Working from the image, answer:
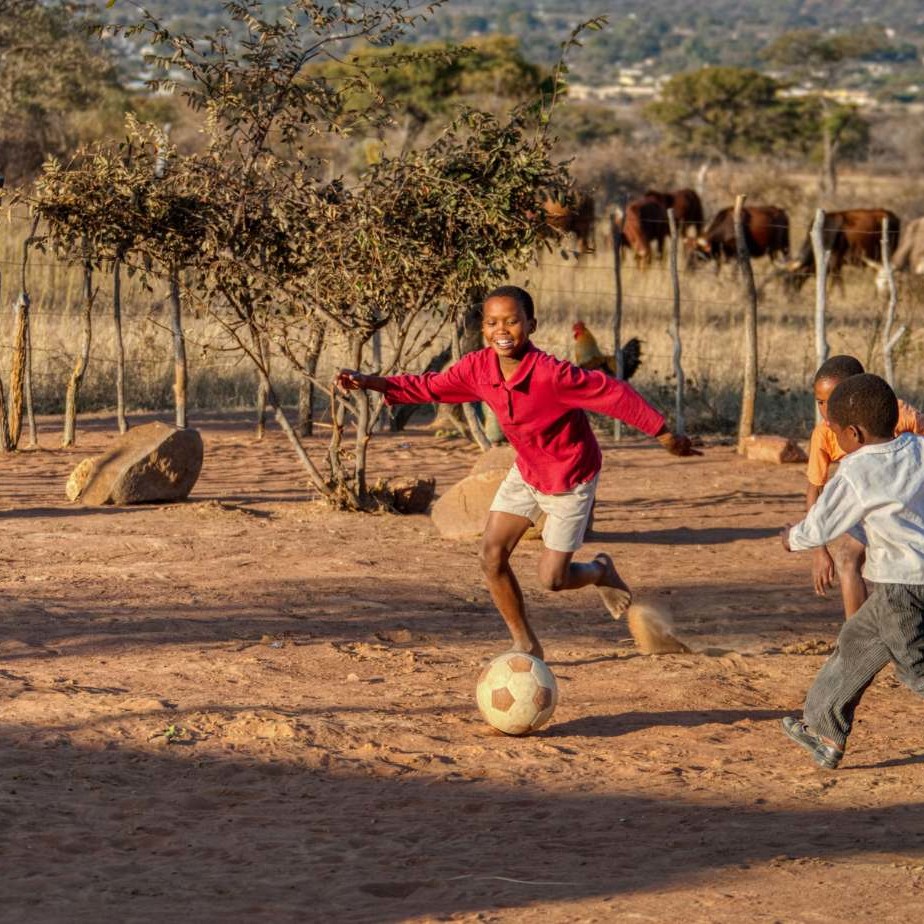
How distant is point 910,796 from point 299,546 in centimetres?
415

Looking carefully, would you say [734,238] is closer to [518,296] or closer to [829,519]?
[518,296]

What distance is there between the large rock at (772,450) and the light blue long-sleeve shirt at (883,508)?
6.68 m

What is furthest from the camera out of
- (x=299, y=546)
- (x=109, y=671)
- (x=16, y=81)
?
(x=16, y=81)

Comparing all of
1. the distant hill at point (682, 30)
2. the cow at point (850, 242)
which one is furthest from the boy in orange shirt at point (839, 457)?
the distant hill at point (682, 30)

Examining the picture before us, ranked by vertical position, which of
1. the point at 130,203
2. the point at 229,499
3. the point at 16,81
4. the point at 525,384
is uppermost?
the point at 16,81

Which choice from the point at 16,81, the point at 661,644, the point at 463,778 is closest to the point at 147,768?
the point at 463,778

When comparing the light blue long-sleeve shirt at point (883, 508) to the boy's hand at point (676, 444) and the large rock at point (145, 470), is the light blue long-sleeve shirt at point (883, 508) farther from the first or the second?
the large rock at point (145, 470)

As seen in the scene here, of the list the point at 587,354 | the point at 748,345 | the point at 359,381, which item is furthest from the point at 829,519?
the point at 587,354

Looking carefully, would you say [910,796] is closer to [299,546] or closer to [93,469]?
[299,546]

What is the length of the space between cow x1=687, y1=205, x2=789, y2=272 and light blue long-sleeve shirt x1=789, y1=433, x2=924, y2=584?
17.2 m

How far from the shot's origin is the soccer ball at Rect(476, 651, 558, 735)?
5.19 metres

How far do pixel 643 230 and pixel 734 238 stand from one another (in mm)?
1832

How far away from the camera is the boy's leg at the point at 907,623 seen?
186 inches

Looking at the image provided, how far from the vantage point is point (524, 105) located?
8.67 metres
